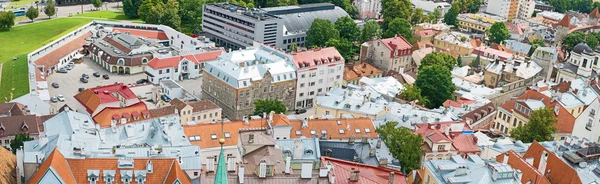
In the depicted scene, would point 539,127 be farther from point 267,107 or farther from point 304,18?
point 304,18

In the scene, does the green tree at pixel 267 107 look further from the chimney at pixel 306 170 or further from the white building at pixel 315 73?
the chimney at pixel 306 170

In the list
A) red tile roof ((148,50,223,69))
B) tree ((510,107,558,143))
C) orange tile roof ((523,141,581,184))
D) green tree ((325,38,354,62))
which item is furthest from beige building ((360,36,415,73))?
orange tile roof ((523,141,581,184))

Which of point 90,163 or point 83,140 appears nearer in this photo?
point 90,163

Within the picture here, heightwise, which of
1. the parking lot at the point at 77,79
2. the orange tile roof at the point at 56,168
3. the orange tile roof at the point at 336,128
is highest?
the orange tile roof at the point at 56,168

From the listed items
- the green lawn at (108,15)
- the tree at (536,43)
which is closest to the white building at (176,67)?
the green lawn at (108,15)

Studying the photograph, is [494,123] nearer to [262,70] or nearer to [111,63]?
[262,70]

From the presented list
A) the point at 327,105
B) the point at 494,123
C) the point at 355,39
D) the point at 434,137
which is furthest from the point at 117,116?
the point at 355,39
